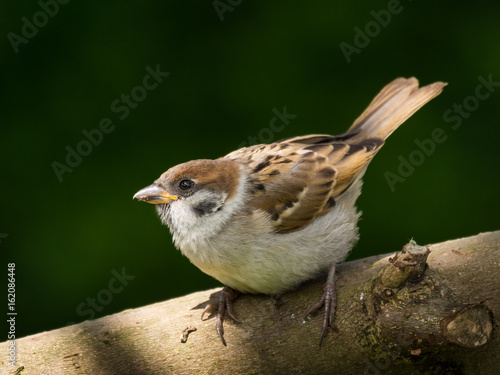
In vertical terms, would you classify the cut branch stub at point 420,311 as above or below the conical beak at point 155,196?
below

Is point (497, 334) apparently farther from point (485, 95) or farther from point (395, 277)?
point (485, 95)

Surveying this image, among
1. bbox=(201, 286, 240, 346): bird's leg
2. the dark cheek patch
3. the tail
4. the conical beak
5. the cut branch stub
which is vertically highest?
the conical beak

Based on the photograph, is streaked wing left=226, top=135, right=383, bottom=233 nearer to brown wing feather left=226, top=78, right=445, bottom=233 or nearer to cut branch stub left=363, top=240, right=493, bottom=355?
brown wing feather left=226, top=78, right=445, bottom=233

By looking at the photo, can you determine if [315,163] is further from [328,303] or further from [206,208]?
[328,303]

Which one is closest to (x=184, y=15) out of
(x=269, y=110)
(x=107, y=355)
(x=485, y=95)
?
(x=269, y=110)

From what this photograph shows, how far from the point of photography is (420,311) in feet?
6.08

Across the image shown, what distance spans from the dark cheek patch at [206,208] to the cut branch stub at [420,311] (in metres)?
0.72

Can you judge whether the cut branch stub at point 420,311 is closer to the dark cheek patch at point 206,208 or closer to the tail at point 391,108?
the dark cheek patch at point 206,208

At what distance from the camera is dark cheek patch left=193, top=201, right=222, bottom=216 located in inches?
94.1

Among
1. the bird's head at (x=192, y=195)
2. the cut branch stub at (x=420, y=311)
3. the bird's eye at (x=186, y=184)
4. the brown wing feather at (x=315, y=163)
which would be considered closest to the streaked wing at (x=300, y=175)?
the brown wing feather at (x=315, y=163)

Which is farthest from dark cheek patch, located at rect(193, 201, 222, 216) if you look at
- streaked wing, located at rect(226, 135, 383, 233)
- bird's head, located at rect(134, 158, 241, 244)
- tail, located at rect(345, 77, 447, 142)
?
tail, located at rect(345, 77, 447, 142)

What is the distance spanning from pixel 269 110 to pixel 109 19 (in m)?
0.97

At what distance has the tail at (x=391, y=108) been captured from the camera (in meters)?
2.90

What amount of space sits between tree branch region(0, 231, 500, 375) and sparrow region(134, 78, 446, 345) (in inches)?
2.8
